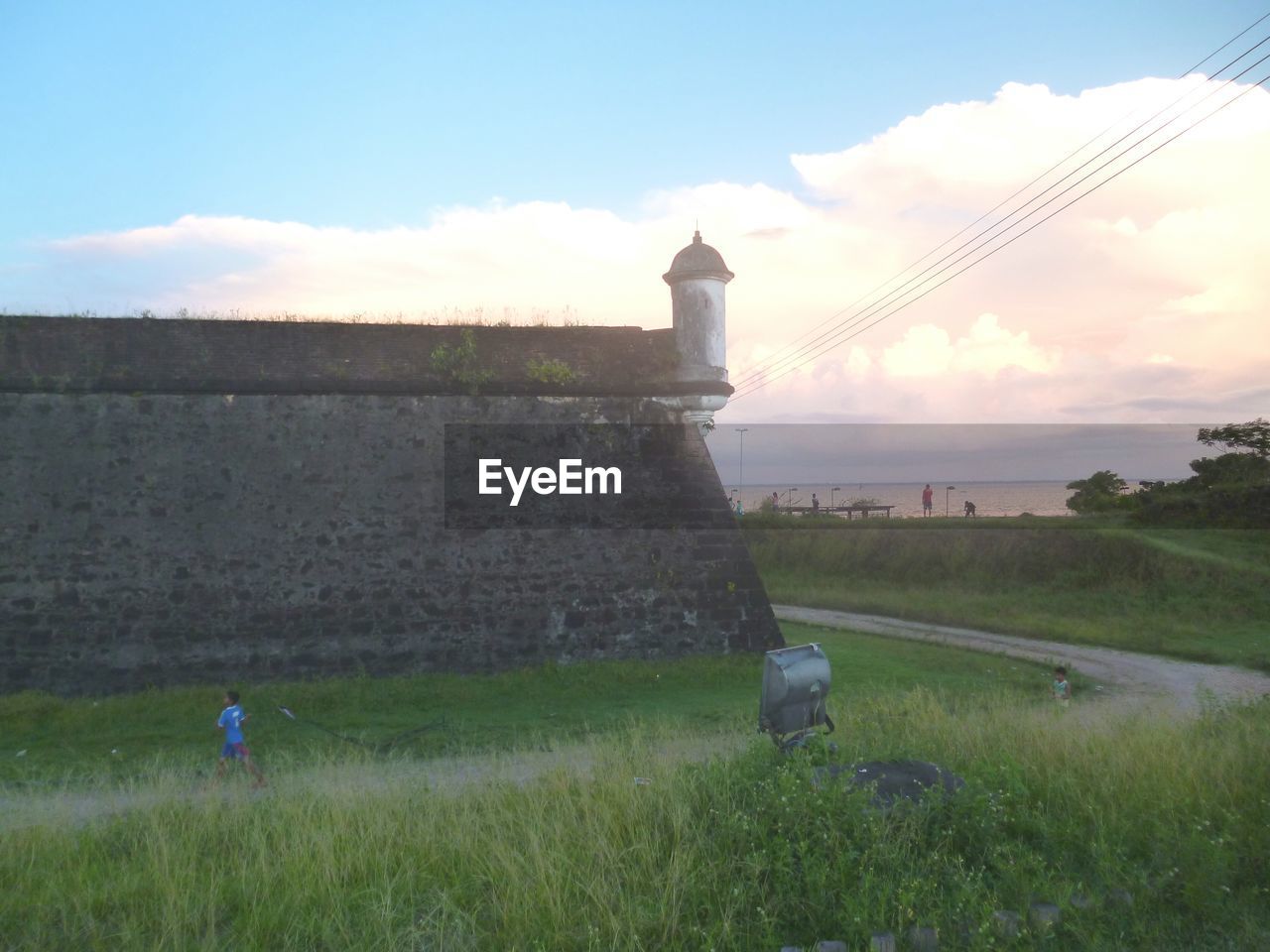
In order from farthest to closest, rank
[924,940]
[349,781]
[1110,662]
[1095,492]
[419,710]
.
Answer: [1095,492], [1110,662], [419,710], [349,781], [924,940]

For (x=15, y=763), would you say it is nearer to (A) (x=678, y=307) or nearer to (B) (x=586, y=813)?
(B) (x=586, y=813)

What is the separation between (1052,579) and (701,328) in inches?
574

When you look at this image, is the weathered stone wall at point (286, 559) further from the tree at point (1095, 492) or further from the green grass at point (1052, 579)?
the tree at point (1095, 492)

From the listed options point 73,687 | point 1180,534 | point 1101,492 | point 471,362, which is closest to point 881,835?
point 471,362

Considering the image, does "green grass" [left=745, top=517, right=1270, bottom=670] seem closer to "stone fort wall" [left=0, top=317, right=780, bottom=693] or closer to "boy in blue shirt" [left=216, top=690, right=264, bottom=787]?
A: "stone fort wall" [left=0, top=317, right=780, bottom=693]

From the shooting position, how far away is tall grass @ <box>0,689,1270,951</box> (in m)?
5.23

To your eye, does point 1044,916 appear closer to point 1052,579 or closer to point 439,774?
point 439,774

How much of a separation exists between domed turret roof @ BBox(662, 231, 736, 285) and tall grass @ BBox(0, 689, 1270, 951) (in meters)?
9.30

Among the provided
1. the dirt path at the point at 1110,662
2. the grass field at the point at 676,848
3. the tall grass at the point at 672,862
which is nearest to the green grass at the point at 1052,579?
the dirt path at the point at 1110,662

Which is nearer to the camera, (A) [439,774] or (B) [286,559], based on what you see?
(A) [439,774]

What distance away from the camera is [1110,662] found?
1653 centimetres

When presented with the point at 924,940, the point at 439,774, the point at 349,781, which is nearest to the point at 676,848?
the point at 924,940

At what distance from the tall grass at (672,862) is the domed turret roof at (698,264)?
9298 millimetres

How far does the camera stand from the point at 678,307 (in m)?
15.2
